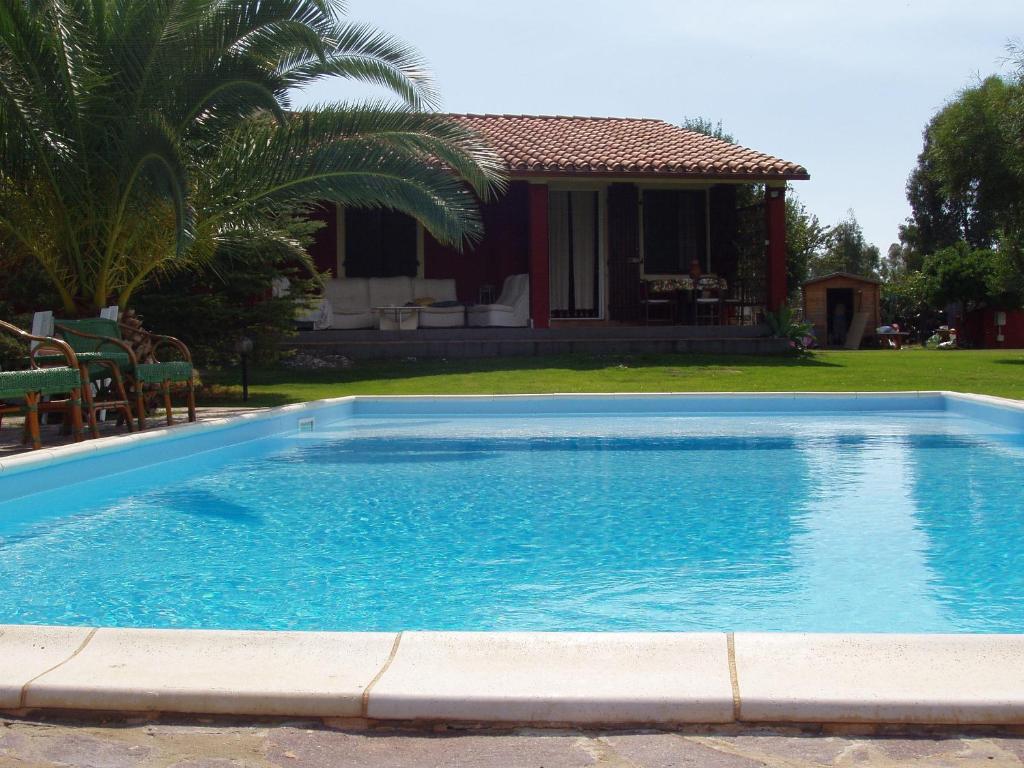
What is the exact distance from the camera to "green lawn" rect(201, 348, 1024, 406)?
12219mm

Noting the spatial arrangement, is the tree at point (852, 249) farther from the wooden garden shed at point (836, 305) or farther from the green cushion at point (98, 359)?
the green cushion at point (98, 359)

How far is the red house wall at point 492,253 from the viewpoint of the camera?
18234mm

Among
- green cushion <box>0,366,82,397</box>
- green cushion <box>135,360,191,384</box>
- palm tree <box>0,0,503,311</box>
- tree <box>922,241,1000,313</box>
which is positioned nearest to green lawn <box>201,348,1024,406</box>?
green cushion <box>135,360,191,384</box>

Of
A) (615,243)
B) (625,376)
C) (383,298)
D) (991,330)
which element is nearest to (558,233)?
(615,243)

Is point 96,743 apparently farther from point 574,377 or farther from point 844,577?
point 574,377

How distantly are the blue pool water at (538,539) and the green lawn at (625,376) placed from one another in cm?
301

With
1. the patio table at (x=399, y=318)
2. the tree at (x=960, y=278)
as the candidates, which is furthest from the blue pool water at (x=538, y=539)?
the tree at (x=960, y=278)

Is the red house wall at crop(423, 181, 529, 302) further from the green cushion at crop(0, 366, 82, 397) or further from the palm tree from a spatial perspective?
the green cushion at crop(0, 366, 82, 397)

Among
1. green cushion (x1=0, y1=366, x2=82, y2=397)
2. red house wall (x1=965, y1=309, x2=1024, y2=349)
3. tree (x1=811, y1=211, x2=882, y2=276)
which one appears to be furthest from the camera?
tree (x1=811, y1=211, x2=882, y2=276)

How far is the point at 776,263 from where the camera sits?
55.5 ft

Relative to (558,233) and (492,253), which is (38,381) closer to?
(492,253)

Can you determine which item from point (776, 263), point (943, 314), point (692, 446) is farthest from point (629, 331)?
point (943, 314)

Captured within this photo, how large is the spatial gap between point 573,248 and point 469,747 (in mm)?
16382

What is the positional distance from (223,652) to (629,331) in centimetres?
1376
